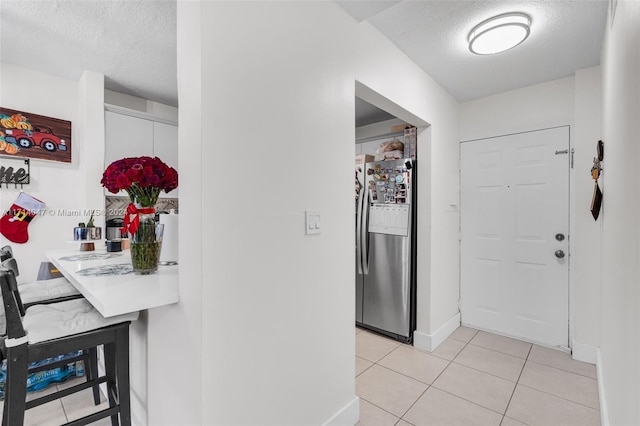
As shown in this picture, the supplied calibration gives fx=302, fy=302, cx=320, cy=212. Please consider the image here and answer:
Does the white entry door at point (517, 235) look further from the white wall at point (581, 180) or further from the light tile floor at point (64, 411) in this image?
the light tile floor at point (64, 411)

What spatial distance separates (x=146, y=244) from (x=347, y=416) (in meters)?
1.46

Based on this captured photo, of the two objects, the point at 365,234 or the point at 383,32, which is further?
the point at 365,234

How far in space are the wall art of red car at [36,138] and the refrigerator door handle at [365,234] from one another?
2.82 meters

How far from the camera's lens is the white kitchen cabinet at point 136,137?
2.83 metres

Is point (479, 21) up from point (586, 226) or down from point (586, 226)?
up

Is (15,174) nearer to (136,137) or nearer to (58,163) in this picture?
(58,163)

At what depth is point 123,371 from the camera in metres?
1.35

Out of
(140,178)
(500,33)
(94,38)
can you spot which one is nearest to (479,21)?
(500,33)

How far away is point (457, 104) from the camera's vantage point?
10.9 feet

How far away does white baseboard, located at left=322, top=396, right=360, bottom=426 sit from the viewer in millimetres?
1667

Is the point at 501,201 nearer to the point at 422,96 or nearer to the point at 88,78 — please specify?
the point at 422,96


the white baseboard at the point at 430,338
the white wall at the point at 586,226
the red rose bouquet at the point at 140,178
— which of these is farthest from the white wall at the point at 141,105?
the white wall at the point at 586,226

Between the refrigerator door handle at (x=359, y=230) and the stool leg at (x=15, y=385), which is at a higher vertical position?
the refrigerator door handle at (x=359, y=230)

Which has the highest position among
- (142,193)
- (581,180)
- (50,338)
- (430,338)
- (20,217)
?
(581,180)
